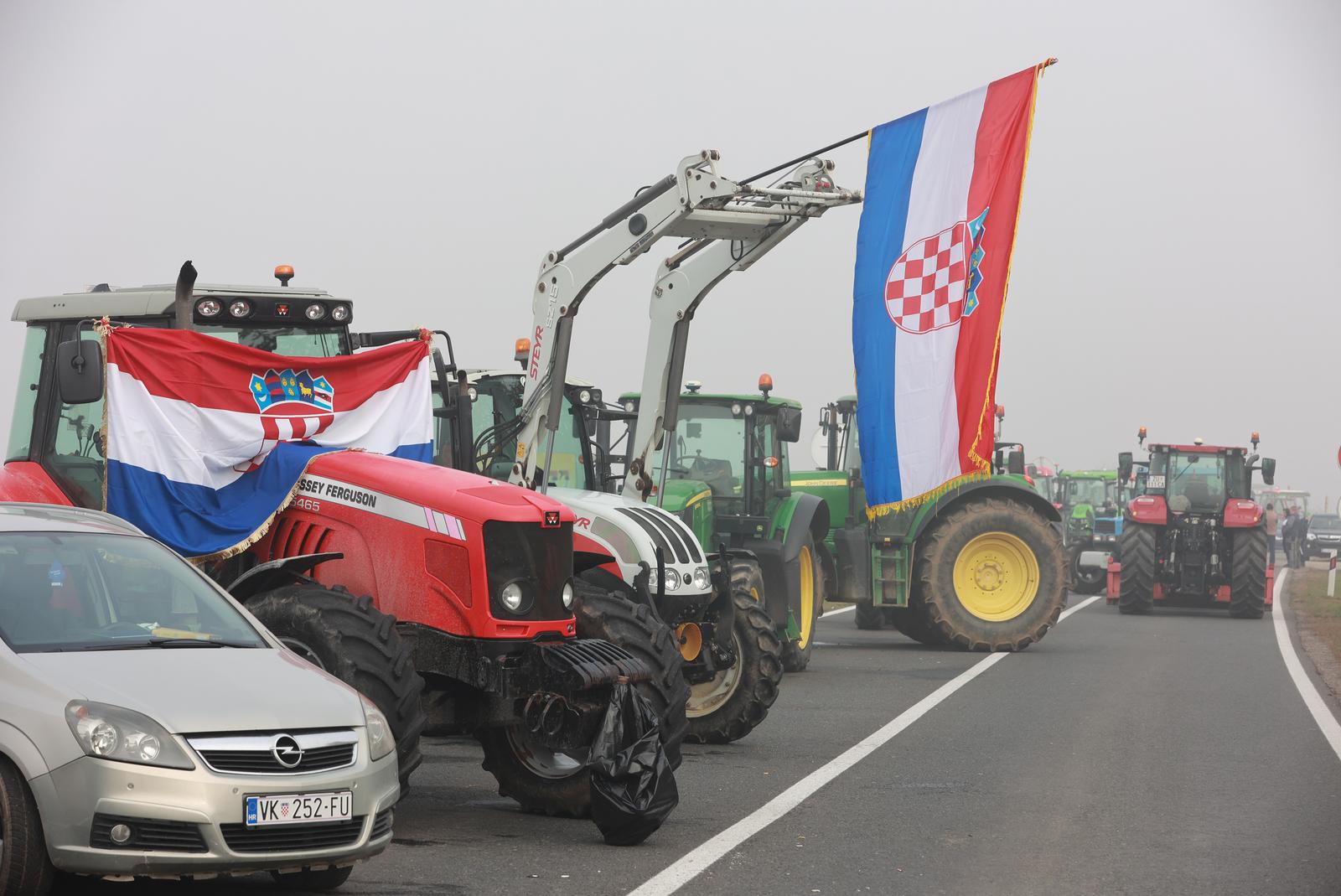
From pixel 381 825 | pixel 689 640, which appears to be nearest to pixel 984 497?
pixel 689 640

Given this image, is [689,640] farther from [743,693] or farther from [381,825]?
[381,825]

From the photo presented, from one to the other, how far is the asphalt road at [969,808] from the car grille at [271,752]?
81 centimetres

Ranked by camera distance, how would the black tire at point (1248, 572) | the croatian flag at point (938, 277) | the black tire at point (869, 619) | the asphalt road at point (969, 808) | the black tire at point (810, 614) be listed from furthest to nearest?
the black tire at point (1248, 572), the black tire at point (869, 619), the black tire at point (810, 614), the croatian flag at point (938, 277), the asphalt road at point (969, 808)

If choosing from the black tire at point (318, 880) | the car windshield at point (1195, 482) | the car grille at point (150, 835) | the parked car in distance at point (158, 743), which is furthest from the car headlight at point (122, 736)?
the car windshield at point (1195, 482)

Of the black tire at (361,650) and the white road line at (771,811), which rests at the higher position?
the black tire at (361,650)

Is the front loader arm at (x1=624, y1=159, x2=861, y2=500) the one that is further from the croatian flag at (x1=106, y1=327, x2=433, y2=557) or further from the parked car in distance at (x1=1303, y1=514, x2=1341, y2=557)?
the parked car in distance at (x1=1303, y1=514, x2=1341, y2=557)

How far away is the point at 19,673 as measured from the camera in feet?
20.1

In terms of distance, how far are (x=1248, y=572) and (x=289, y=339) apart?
Answer: 66.7ft

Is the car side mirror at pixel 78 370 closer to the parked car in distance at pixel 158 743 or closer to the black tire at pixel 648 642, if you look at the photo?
the parked car in distance at pixel 158 743

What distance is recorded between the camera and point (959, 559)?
1939 centimetres

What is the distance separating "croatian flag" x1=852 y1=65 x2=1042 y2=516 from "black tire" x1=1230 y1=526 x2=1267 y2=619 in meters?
13.6

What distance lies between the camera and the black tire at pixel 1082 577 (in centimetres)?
3453

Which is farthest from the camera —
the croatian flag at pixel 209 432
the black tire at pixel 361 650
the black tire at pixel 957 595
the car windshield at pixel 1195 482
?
the car windshield at pixel 1195 482

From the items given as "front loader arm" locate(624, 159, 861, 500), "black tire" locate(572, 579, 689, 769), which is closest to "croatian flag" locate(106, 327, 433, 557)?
"black tire" locate(572, 579, 689, 769)
